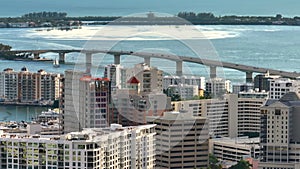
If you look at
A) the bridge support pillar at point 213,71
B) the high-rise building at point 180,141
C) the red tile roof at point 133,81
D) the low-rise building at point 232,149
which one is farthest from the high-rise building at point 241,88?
the high-rise building at point 180,141

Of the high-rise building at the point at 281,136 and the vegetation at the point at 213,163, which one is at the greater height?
the high-rise building at the point at 281,136

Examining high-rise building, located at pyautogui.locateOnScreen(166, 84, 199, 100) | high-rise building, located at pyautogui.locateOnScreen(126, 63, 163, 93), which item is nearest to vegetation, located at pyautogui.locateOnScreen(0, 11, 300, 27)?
high-rise building, located at pyautogui.locateOnScreen(166, 84, 199, 100)

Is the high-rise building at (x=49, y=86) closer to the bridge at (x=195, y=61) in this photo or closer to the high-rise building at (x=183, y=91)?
the bridge at (x=195, y=61)

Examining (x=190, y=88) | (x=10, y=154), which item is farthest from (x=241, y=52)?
(x=10, y=154)

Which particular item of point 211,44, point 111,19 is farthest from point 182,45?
point 111,19

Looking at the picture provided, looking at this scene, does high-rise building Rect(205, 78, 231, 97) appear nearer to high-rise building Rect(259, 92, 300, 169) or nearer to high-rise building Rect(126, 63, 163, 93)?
high-rise building Rect(126, 63, 163, 93)

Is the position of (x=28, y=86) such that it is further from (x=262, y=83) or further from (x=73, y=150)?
(x=73, y=150)

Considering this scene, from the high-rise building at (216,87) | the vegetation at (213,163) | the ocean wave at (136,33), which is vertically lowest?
the vegetation at (213,163)
